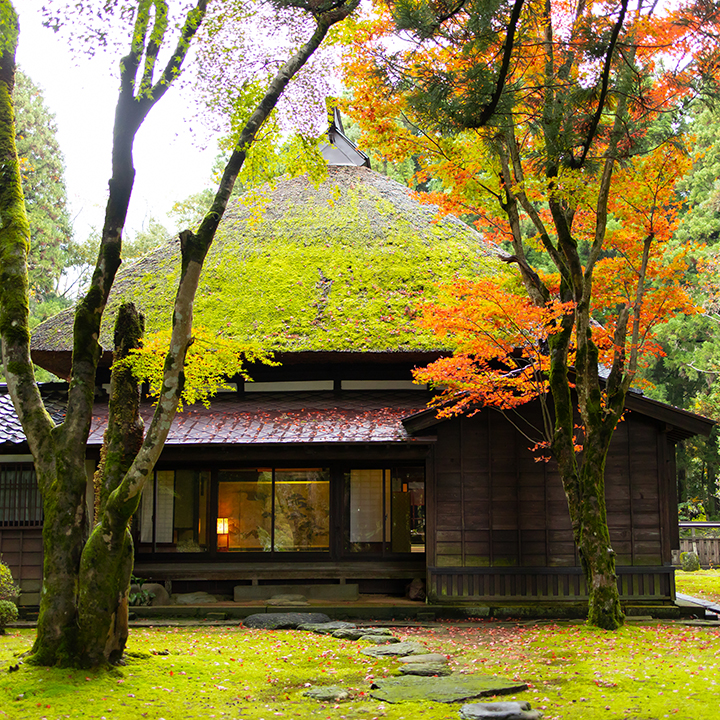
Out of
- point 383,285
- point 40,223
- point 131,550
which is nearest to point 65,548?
point 131,550

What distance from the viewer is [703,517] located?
27734 mm

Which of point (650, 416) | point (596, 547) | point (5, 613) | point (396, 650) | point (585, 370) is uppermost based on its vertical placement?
point (585, 370)

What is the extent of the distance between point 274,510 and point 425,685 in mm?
6545

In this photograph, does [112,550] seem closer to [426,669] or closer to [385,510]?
[426,669]

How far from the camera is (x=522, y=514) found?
39.9ft

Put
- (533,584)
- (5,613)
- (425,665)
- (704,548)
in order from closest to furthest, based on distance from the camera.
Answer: (425,665)
(5,613)
(533,584)
(704,548)

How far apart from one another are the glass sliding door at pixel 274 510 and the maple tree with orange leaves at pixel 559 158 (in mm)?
3415

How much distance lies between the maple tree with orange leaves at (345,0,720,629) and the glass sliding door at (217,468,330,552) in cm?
A: 342

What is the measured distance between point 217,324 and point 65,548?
25.2ft

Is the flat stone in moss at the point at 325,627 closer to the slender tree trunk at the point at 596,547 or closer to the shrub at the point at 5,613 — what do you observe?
the slender tree trunk at the point at 596,547

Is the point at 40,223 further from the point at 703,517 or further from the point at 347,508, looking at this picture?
the point at 703,517

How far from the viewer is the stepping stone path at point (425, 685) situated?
5789mm

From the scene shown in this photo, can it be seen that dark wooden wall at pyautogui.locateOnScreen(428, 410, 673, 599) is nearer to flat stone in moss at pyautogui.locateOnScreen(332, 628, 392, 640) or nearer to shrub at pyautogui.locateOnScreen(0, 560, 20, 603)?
flat stone in moss at pyautogui.locateOnScreen(332, 628, 392, 640)

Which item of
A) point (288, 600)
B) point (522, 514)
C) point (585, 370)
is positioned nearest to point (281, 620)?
point (288, 600)
